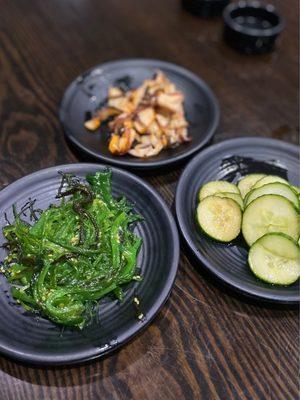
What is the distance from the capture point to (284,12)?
354cm

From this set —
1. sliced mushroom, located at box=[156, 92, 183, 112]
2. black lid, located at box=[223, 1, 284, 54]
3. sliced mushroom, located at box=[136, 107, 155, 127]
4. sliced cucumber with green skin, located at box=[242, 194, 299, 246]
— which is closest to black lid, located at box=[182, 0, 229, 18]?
black lid, located at box=[223, 1, 284, 54]

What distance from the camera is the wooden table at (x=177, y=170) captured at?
1.51 metres

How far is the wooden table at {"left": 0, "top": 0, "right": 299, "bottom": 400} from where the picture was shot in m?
1.51

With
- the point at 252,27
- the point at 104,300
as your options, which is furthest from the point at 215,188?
the point at 252,27

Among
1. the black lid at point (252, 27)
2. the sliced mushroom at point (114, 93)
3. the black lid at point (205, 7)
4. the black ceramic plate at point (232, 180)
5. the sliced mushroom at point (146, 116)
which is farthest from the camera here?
the black lid at point (205, 7)

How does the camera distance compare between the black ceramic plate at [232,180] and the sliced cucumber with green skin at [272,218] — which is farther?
the sliced cucumber with green skin at [272,218]

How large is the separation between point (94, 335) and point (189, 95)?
1691 millimetres

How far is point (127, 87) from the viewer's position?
8.68 ft

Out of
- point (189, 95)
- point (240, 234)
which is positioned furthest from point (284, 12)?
point (240, 234)

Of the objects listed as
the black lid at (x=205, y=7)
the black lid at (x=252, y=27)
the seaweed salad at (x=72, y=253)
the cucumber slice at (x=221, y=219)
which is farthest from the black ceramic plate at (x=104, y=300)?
the black lid at (x=205, y=7)

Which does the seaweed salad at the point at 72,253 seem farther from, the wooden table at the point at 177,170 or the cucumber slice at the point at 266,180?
the cucumber slice at the point at 266,180

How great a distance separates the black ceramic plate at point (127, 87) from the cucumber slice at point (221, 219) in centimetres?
38

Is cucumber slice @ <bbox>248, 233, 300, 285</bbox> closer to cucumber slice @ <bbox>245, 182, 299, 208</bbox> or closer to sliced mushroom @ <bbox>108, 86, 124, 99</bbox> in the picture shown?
cucumber slice @ <bbox>245, 182, 299, 208</bbox>

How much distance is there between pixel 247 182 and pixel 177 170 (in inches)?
15.8
